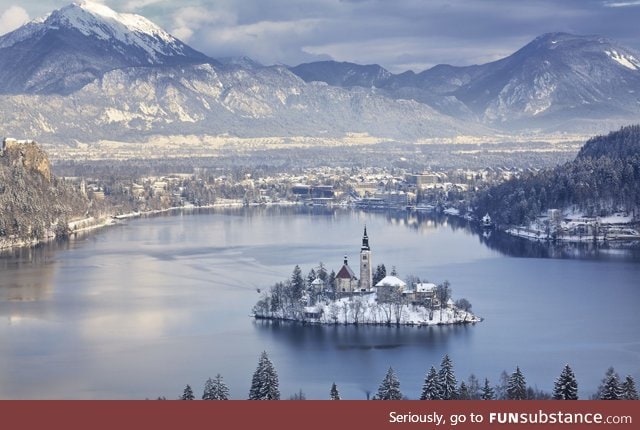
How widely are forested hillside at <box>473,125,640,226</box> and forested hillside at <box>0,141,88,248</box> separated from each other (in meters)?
12.2

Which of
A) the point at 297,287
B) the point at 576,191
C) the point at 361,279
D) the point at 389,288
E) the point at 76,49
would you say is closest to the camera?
the point at 389,288

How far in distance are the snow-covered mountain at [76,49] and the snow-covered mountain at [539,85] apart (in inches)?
863

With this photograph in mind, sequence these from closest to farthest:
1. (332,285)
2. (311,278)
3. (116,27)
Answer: (332,285) < (311,278) < (116,27)

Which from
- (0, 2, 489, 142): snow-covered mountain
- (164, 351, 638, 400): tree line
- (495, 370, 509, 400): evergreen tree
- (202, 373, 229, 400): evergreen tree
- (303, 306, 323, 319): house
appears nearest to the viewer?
(164, 351, 638, 400): tree line

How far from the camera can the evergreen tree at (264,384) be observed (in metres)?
15.8

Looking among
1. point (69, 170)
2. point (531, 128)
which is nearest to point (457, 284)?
point (69, 170)

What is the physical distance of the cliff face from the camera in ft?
138

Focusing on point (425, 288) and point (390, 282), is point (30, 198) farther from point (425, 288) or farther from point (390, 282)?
point (425, 288)

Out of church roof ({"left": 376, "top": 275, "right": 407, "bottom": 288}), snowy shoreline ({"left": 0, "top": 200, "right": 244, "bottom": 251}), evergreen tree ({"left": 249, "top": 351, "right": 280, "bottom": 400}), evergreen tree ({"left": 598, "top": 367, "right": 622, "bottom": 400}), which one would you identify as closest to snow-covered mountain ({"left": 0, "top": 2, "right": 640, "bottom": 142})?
snowy shoreline ({"left": 0, "top": 200, "right": 244, "bottom": 251})

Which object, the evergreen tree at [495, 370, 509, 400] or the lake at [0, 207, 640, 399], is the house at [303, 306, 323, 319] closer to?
the lake at [0, 207, 640, 399]

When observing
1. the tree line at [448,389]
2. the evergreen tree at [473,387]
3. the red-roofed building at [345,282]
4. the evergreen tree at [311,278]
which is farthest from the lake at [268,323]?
the red-roofed building at [345,282]

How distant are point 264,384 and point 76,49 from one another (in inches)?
3506

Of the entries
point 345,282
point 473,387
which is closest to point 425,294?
point 345,282

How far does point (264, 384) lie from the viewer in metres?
15.9
